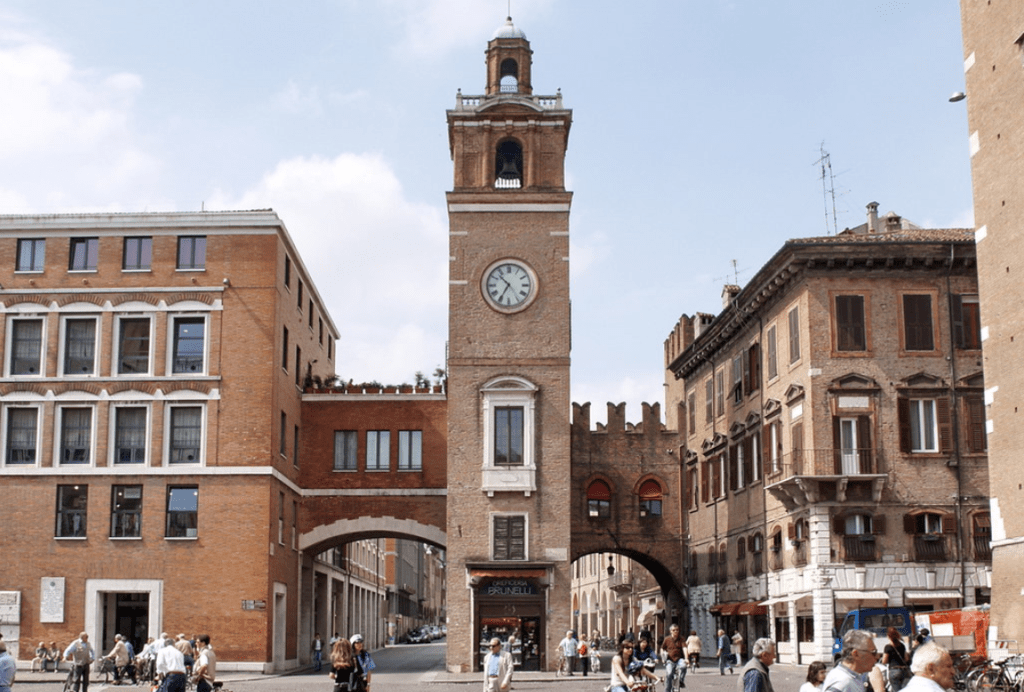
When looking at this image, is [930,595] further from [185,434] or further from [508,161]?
[185,434]

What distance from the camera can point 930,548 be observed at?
41.9 metres

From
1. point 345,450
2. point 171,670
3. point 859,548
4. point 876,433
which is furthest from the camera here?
point 345,450

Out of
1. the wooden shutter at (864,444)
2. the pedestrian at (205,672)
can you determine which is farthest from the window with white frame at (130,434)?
the wooden shutter at (864,444)

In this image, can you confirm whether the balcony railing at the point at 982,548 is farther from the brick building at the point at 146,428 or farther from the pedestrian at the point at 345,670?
the pedestrian at the point at 345,670

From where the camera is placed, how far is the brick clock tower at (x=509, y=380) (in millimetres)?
45094

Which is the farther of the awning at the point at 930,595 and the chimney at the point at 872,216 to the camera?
the chimney at the point at 872,216

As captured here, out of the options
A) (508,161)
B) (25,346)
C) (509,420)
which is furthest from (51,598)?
(508,161)

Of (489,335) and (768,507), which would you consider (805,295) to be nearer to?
(768,507)

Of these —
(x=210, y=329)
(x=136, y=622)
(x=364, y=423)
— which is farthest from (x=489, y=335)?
(x=136, y=622)

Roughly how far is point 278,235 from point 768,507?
21.2m

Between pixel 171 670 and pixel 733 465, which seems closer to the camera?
pixel 171 670

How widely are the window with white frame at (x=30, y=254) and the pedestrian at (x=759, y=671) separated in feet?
134

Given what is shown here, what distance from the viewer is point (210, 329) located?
152 ft

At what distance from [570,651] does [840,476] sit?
11.0m
